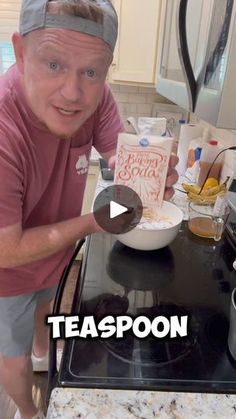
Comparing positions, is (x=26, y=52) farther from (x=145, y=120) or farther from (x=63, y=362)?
(x=145, y=120)

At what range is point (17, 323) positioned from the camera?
3.24 ft

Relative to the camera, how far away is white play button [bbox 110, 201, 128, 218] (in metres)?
0.76

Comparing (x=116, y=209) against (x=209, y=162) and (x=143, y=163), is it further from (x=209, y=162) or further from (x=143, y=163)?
(x=209, y=162)

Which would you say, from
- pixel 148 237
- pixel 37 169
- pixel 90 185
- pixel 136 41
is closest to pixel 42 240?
pixel 37 169

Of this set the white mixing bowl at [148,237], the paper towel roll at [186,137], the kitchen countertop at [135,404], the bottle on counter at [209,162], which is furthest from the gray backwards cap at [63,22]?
the paper towel roll at [186,137]

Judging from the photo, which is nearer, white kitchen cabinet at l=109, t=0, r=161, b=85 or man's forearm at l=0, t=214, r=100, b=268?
man's forearm at l=0, t=214, r=100, b=268

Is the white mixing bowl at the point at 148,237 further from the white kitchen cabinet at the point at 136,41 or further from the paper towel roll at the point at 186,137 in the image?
the white kitchen cabinet at the point at 136,41

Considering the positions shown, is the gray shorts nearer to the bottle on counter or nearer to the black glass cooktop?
the black glass cooktop

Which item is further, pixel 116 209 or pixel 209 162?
pixel 209 162

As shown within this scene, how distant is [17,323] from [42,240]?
442 millimetres

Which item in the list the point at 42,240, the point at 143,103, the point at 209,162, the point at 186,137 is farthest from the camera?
the point at 143,103

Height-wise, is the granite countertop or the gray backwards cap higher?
the gray backwards cap

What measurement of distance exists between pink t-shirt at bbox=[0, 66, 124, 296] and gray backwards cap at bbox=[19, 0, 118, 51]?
6.4 inches

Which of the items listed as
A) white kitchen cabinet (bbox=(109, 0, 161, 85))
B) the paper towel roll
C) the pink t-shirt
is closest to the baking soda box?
the pink t-shirt
